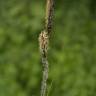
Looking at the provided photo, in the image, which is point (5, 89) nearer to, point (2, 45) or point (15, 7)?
point (2, 45)

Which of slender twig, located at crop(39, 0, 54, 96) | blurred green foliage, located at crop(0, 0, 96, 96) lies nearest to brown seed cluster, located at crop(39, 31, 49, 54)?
slender twig, located at crop(39, 0, 54, 96)

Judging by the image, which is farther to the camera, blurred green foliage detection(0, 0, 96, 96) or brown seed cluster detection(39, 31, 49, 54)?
blurred green foliage detection(0, 0, 96, 96)

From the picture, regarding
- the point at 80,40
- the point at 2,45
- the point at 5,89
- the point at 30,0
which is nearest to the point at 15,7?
the point at 30,0

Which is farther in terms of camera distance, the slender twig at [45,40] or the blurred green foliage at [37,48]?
the blurred green foliage at [37,48]

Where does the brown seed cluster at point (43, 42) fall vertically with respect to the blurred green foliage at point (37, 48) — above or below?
above

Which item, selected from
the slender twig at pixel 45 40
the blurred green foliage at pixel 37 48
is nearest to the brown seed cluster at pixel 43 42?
the slender twig at pixel 45 40

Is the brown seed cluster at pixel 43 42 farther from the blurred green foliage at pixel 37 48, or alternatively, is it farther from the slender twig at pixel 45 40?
the blurred green foliage at pixel 37 48

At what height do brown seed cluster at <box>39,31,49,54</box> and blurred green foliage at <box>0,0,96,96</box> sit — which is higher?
brown seed cluster at <box>39,31,49,54</box>

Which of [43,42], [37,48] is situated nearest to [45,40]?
[43,42]

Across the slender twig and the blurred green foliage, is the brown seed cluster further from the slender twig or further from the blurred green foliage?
the blurred green foliage

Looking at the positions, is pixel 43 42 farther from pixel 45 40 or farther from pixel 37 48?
pixel 37 48
